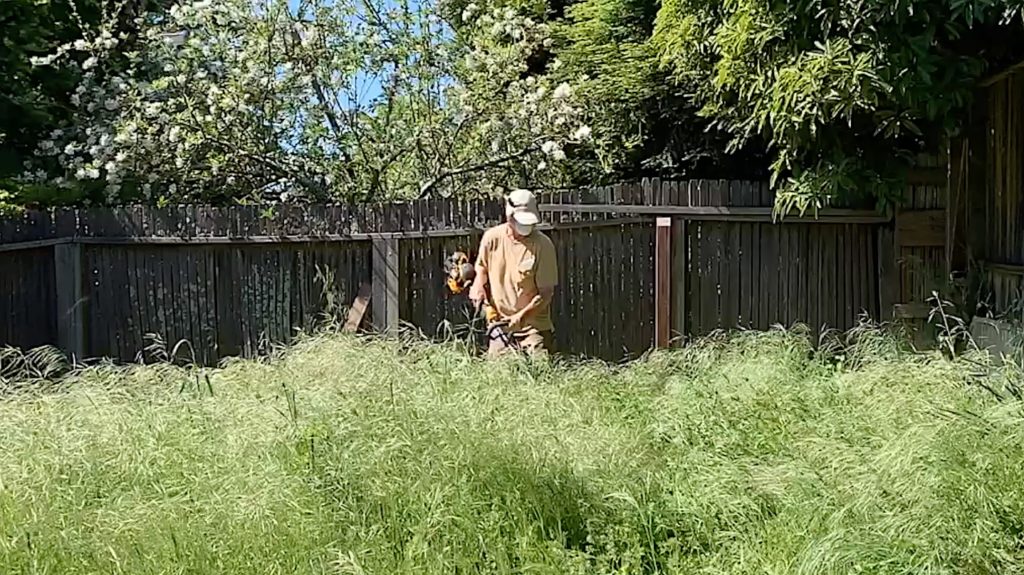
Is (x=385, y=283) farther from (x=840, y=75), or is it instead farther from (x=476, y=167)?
(x=840, y=75)

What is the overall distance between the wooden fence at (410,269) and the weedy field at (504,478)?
2020mm

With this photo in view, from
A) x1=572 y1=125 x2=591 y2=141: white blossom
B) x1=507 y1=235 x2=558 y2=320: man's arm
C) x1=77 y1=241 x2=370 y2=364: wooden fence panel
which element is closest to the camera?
x1=507 y1=235 x2=558 y2=320: man's arm

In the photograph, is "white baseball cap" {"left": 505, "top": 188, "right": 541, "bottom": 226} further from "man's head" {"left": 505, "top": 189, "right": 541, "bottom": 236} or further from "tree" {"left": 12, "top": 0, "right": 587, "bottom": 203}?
"tree" {"left": 12, "top": 0, "right": 587, "bottom": 203}

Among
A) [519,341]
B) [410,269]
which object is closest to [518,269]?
[519,341]

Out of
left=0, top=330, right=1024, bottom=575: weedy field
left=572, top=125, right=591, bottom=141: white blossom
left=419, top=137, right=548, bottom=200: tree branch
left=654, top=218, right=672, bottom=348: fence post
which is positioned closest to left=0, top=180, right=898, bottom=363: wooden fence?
left=654, top=218, right=672, bottom=348: fence post

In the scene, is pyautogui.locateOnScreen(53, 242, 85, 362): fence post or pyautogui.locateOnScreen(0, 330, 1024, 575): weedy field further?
pyautogui.locateOnScreen(53, 242, 85, 362): fence post

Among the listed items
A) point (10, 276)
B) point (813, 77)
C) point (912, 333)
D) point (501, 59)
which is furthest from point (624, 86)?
point (10, 276)

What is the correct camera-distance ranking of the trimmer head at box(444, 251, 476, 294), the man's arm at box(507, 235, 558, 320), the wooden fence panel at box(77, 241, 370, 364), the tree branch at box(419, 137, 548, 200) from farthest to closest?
1. the tree branch at box(419, 137, 548, 200)
2. the wooden fence panel at box(77, 241, 370, 364)
3. the trimmer head at box(444, 251, 476, 294)
4. the man's arm at box(507, 235, 558, 320)

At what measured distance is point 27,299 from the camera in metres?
6.46

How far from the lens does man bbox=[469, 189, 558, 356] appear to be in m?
5.29

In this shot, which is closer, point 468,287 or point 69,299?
point 468,287

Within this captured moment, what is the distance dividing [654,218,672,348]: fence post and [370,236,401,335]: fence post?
1636 mm

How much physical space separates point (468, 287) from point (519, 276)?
52cm

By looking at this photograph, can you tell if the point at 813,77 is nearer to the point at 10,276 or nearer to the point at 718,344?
the point at 718,344
